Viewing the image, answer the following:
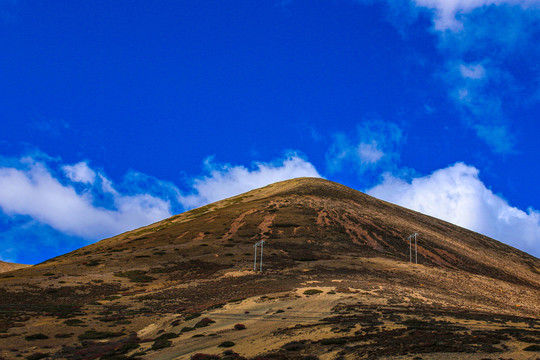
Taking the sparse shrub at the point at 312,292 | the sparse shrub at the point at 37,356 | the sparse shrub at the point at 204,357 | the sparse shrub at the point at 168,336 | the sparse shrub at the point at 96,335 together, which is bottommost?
the sparse shrub at the point at 204,357

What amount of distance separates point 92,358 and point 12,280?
43576 millimetres

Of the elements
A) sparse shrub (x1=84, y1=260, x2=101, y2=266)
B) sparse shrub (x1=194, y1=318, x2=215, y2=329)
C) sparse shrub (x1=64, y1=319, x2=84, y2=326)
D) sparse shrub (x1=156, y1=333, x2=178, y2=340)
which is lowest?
sparse shrub (x1=156, y1=333, x2=178, y2=340)

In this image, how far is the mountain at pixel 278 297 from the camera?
Result: 33656 mm

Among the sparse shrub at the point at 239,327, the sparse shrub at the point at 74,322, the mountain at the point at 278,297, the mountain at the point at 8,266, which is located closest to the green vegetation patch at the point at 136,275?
the mountain at the point at 278,297

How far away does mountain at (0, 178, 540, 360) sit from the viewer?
33.7 meters

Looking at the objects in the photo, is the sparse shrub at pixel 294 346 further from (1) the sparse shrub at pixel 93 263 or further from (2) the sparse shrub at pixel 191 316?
(1) the sparse shrub at pixel 93 263

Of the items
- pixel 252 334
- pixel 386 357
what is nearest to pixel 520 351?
pixel 386 357

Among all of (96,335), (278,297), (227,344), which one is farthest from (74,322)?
(278,297)

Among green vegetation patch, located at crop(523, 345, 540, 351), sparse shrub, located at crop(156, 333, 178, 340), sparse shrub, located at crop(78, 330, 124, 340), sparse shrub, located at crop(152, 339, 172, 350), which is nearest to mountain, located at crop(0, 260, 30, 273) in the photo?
sparse shrub, located at crop(78, 330, 124, 340)

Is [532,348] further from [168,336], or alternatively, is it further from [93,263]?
[93,263]

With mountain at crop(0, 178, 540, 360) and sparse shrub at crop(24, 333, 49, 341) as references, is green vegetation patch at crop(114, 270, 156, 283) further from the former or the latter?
sparse shrub at crop(24, 333, 49, 341)

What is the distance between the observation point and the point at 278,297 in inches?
2137

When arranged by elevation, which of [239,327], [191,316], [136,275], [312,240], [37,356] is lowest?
[37,356]

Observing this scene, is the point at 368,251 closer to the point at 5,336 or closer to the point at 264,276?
the point at 264,276
